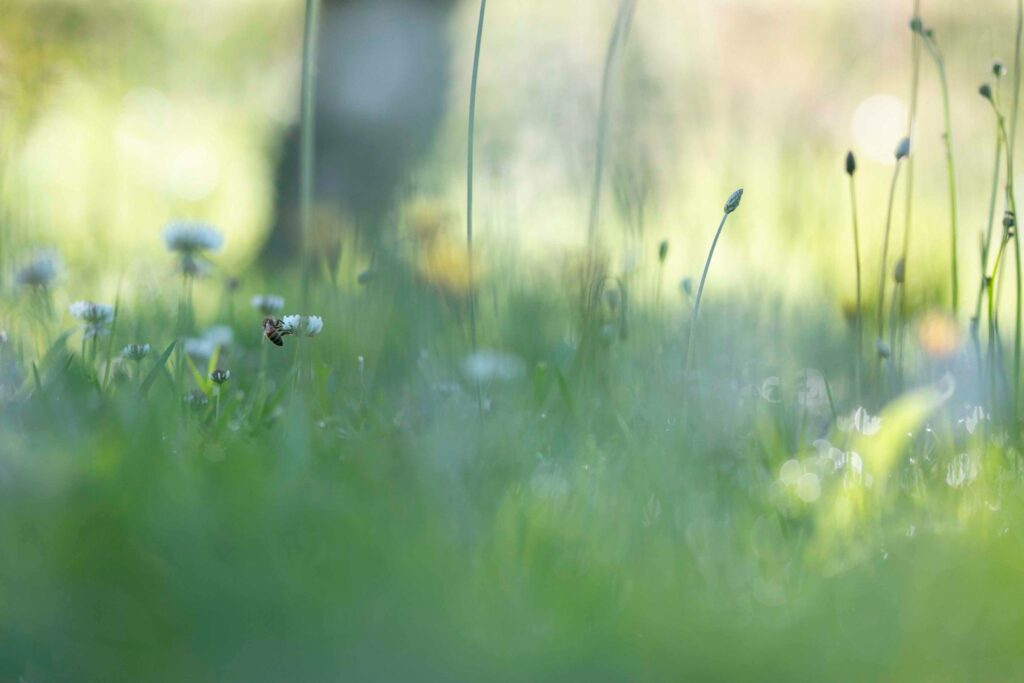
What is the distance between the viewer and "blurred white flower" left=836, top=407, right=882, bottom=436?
121 cm

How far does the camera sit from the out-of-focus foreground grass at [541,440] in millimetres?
690

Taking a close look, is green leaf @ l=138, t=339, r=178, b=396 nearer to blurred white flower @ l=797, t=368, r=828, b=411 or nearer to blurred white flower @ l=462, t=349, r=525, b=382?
blurred white flower @ l=462, t=349, r=525, b=382

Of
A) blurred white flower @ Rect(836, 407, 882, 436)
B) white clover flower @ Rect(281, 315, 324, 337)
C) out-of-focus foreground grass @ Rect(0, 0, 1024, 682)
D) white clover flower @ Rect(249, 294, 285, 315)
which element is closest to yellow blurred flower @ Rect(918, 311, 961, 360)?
out-of-focus foreground grass @ Rect(0, 0, 1024, 682)

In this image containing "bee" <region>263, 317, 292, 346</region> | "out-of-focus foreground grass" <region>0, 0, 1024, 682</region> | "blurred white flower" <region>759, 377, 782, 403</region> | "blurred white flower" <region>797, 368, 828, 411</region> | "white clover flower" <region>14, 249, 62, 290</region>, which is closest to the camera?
"out-of-focus foreground grass" <region>0, 0, 1024, 682</region>

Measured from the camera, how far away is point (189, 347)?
1.54 metres

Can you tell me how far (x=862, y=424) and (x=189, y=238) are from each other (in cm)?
119

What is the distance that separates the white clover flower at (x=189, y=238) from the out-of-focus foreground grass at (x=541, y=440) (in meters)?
0.14

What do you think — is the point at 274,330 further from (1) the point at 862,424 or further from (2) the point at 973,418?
(2) the point at 973,418

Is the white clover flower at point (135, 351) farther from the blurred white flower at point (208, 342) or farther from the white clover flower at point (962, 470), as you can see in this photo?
the white clover flower at point (962, 470)

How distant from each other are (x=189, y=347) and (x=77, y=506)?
32.4 inches

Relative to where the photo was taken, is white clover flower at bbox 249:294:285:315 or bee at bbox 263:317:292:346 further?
white clover flower at bbox 249:294:285:315

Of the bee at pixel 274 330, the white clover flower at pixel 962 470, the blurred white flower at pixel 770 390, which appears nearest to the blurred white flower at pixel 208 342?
the bee at pixel 274 330

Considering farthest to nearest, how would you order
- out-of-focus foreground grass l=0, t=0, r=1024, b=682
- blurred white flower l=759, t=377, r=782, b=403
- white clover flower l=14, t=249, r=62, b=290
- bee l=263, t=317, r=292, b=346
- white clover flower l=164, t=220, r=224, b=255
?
1. white clover flower l=164, t=220, r=224, b=255
2. white clover flower l=14, t=249, r=62, b=290
3. blurred white flower l=759, t=377, r=782, b=403
4. bee l=263, t=317, r=292, b=346
5. out-of-focus foreground grass l=0, t=0, r=1024, b=682

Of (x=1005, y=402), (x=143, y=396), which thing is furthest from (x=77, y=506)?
(x=1005, y=402)
